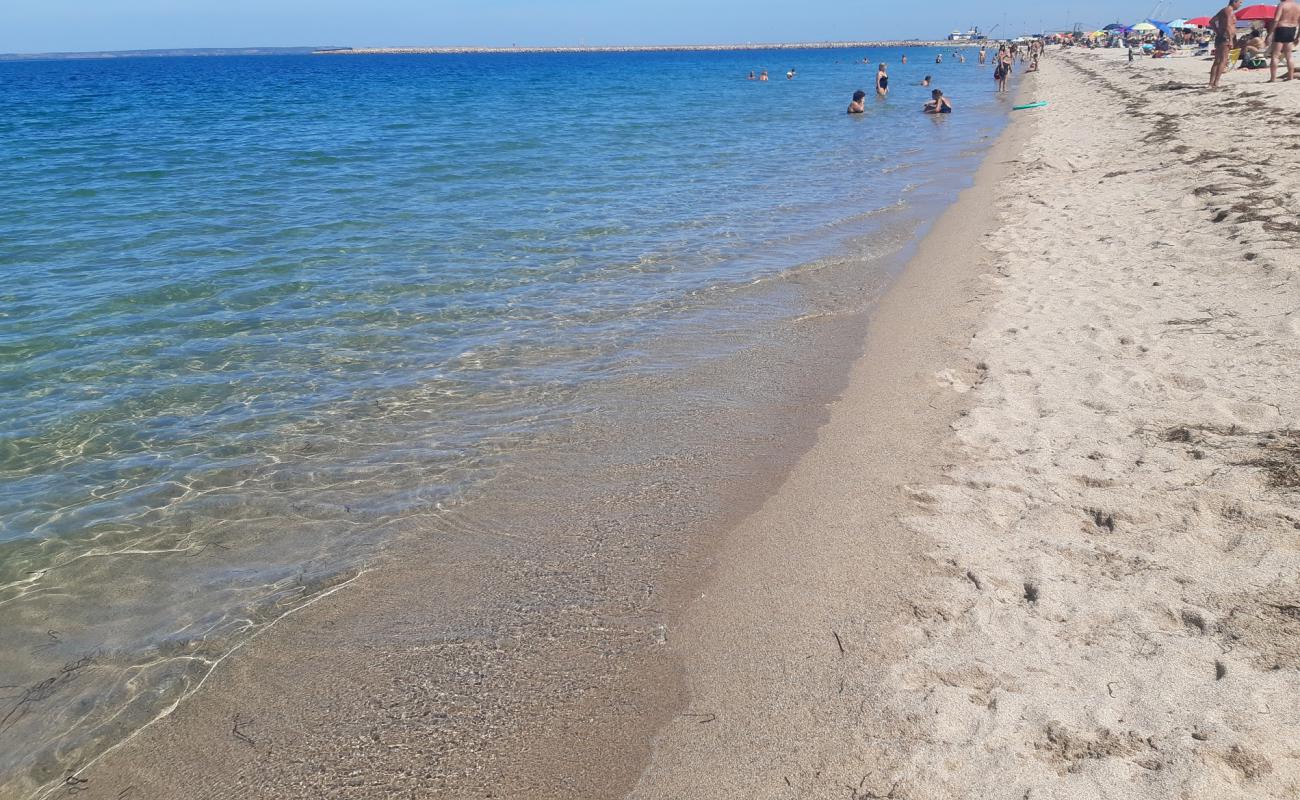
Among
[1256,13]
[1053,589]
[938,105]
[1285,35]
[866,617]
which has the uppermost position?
[1256,13]

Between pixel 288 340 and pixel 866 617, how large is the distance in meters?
6.12

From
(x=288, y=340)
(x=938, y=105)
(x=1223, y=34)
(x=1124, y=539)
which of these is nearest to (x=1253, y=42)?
(x=1223, y=34)

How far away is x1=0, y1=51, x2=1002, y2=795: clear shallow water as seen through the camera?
4035 mm

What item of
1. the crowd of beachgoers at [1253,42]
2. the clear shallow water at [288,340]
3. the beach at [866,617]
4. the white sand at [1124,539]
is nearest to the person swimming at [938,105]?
the crowd of beachgoers at [1253,42]

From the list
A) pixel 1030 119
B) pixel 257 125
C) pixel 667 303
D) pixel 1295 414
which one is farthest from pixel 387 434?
pixel 257 125

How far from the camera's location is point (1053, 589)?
345cm

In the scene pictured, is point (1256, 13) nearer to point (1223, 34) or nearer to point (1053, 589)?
point (1223, 34)

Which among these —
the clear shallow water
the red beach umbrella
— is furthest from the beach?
the red beach umbrella

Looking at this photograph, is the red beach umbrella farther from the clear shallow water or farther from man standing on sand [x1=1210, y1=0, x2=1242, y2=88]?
the clear shallow water

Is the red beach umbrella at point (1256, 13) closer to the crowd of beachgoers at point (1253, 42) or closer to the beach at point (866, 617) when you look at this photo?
the crowd of beachgoers at point (1253, 42)

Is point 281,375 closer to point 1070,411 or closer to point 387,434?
point 387,434

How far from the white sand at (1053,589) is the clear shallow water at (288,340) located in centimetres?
220

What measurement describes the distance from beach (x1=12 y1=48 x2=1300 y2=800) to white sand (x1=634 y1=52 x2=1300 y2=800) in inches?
0.5

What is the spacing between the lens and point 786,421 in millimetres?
5633
